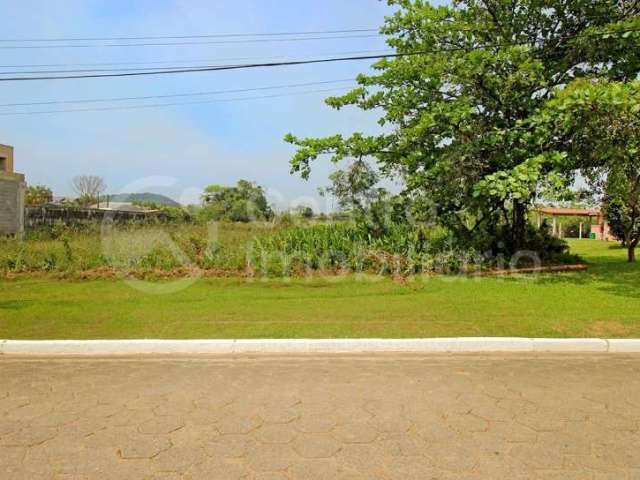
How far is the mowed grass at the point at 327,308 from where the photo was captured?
6730mm

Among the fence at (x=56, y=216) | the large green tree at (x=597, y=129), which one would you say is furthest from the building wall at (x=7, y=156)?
the large green tree at (x=597, y=129)

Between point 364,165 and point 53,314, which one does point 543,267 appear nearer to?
point 364,165

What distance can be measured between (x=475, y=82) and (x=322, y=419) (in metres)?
10.5

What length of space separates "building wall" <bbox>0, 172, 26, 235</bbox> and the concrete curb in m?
16.6

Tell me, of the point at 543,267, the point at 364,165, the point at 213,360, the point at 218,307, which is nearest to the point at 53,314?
the point at 218,307

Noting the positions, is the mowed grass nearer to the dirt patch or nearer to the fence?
the dirt patch

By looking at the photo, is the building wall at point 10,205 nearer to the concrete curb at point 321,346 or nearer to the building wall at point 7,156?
the concrete curb at point 321,346

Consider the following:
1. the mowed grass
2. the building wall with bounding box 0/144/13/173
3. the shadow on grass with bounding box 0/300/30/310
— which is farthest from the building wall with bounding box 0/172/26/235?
the building wall with bounding box 0/144/13/173

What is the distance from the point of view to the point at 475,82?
39.4 ft

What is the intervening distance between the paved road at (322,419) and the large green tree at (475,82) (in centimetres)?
724

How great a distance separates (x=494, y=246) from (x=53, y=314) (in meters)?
11.0

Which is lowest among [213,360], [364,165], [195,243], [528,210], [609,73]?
[213,360]

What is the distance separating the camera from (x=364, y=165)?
15.5 meters

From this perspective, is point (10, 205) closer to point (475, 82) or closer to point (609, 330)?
point (475, 82)
